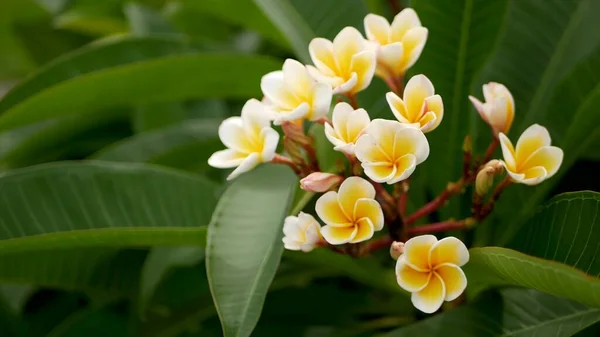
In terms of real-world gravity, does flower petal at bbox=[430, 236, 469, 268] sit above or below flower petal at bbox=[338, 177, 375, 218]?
below

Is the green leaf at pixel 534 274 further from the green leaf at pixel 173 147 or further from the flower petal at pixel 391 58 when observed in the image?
the green leaf at pixel 173 147

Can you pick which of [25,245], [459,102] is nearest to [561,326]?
[459,102]

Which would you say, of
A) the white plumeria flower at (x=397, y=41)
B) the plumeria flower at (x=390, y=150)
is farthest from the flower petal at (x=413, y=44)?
the plumeria flower at (x=390, y=150)

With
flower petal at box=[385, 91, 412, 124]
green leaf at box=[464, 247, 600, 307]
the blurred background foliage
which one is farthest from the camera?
the blurred background foliage

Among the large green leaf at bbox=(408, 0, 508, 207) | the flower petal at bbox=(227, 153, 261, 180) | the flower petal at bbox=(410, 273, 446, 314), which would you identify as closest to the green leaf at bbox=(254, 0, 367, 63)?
the large green leaf at bbox=(408, 0, 508, 207)

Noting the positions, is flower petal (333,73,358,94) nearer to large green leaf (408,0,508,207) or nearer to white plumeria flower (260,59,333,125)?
white plumeria flower (260,59,333,125)

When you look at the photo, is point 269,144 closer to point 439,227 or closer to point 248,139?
point 248,139
